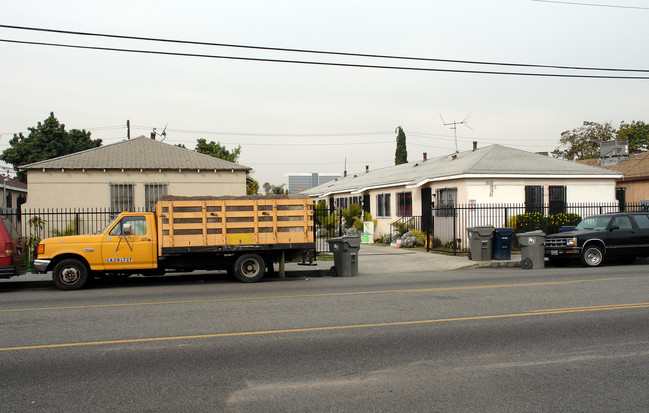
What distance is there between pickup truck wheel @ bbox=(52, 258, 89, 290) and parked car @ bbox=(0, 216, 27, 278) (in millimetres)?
872

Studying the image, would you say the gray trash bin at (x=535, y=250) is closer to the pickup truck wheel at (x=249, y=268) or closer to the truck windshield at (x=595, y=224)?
the truck windshield at (x=595, y=224)

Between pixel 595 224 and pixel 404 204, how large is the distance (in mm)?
11724

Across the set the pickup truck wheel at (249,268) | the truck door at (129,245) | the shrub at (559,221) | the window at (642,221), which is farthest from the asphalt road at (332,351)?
the shrub at (559,221)

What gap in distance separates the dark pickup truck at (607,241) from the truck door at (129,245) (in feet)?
40.3

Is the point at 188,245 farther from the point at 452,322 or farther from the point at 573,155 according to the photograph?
the point at 573,155

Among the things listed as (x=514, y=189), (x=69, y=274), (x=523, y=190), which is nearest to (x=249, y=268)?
(x=69, y=274)

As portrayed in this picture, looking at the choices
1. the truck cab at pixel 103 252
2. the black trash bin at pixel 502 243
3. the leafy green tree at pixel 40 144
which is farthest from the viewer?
the leafy green tree at pixel 40 144

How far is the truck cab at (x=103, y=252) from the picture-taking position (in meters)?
12.9

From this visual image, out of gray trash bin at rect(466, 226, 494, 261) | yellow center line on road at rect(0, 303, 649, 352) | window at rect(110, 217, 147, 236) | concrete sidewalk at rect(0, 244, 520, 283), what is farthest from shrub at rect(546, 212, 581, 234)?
window at rect(110, 217, 147, 236)

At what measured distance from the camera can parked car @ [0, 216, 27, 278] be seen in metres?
12.7

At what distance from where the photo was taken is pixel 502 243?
18422mm

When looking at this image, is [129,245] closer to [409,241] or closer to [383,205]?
[409,241]

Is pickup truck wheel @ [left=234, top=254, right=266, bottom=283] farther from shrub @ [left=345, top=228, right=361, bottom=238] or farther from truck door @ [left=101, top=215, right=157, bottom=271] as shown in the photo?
shrub @ [left=345, top=228, right=361, bottom=238]

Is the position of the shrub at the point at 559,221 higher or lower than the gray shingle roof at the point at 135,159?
lower
